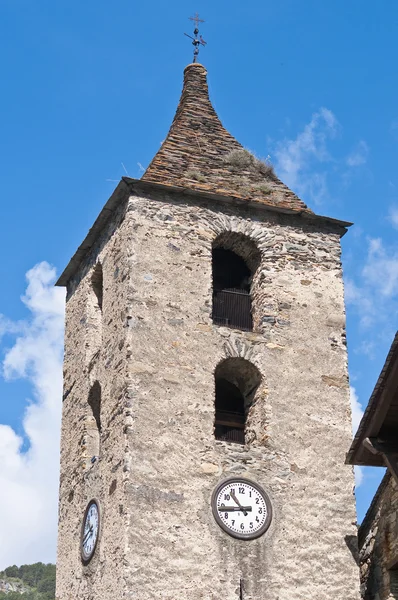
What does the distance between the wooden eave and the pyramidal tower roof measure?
72 mm

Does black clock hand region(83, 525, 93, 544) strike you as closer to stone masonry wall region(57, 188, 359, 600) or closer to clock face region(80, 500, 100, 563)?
clock face region(80, 500, 100, 563)

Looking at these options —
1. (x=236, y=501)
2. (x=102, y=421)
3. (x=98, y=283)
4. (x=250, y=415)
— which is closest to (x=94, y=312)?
(x=98, y=283)

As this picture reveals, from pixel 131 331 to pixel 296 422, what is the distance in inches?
96.5

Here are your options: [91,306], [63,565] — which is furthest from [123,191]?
[63,565]

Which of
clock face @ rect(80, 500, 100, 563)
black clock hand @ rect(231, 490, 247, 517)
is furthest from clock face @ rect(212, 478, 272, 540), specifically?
clock face @ rect(80, 500, 100, 563)

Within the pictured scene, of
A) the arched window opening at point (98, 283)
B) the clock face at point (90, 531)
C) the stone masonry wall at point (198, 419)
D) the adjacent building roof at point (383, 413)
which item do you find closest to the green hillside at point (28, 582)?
the arched window opening at point (98, 283)

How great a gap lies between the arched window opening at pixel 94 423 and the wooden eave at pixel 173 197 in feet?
7.70

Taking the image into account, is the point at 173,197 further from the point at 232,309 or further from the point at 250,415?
the point at 250,415

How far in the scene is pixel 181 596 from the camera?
13547 mm

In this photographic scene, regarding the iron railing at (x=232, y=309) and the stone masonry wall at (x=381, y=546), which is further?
the iron railing at (x=232, y=309)

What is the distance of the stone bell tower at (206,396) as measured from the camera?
46.0ft

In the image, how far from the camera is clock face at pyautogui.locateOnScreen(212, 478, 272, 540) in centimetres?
1420

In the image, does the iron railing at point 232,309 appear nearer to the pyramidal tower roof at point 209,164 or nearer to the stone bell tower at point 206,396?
the stone bell tower at point 206,396

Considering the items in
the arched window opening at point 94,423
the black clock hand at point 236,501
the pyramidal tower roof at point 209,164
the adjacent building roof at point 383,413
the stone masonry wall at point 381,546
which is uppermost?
the pyramidal tower roof at point 209,164
